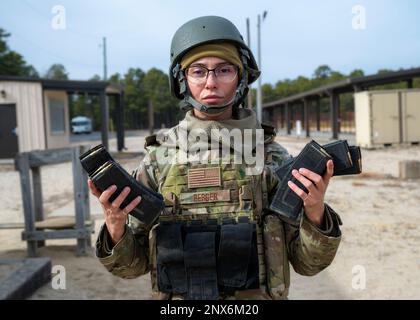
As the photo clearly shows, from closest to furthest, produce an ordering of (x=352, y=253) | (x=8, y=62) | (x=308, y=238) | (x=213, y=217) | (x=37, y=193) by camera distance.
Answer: (x=308, y=238) → (x=213, y=217) → (x=352, y=253) → (x=37, y=193) → (x=8, y=62)

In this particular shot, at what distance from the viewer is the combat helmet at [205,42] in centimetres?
173

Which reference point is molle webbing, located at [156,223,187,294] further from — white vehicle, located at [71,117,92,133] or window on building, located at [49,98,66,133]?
white vehicle, located at [71,117,92,133]

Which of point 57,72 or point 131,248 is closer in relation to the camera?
point 131,248

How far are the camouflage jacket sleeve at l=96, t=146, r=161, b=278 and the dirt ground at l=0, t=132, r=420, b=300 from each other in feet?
8.79

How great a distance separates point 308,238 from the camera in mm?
1556

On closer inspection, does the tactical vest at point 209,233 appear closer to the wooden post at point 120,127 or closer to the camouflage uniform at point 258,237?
the camouflage uniform at point 258,237

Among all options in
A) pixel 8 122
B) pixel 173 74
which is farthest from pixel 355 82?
pixel 173 74

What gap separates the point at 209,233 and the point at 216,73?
0.62 m

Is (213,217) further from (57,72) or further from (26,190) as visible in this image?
(57,72)

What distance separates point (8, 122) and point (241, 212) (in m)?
16.1

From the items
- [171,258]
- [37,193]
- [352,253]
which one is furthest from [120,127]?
[171,258]

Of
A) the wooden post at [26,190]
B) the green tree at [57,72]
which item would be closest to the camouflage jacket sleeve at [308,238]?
the wooden post at [26,190]

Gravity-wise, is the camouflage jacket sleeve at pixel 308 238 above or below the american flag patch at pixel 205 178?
below

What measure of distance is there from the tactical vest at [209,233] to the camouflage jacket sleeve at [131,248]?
2.0 inches
